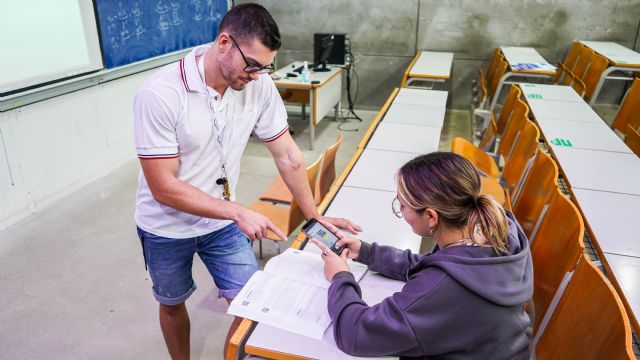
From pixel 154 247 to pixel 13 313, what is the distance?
1459mm

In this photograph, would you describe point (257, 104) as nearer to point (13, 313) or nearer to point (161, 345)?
point (161, 345)

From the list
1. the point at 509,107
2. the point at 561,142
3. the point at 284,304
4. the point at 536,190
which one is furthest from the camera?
the point at 509,107

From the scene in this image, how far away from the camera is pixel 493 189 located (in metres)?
2.87

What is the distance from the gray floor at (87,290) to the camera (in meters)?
2.27

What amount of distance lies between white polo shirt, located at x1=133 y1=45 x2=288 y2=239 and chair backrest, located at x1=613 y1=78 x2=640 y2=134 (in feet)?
10.9

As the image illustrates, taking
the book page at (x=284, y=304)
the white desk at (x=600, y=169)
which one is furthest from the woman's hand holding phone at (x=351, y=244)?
the white desk at (x=600, y=169)

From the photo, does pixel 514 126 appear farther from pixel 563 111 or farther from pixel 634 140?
pixel 634 140

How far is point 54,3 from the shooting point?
11.9 ft

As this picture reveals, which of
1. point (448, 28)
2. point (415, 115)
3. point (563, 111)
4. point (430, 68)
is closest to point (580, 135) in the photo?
point (563, 111)

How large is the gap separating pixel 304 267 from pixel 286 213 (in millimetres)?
1343

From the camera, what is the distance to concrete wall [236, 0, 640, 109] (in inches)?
230

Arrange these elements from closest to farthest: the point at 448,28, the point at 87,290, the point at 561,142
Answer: the point at 87,290 < the point at 561,142 < the point at 448,28

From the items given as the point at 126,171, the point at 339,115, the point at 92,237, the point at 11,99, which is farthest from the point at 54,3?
the point at 339,115

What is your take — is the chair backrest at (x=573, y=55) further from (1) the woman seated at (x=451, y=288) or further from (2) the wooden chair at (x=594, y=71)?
(1) the woman seated at (x=451, y=288)
